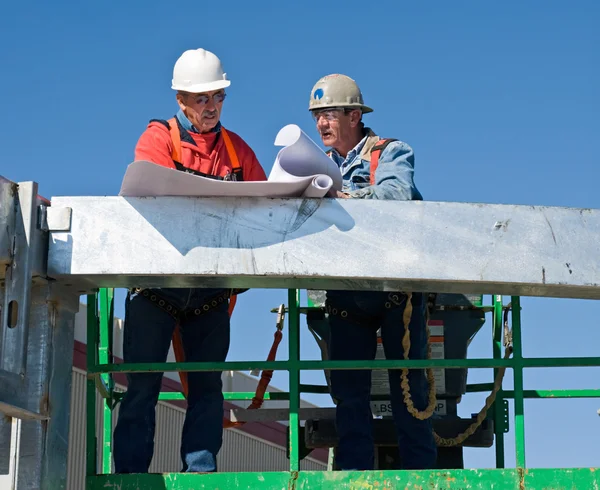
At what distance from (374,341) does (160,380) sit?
123 centimetres

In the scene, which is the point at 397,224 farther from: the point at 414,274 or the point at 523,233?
the point at 523,233

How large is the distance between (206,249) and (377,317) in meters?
1.58

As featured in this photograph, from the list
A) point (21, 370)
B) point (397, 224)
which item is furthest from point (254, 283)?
point (21, 370)

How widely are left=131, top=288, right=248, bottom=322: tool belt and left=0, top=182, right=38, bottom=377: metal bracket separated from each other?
1.16 m

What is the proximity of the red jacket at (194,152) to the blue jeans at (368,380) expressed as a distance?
2.96ft

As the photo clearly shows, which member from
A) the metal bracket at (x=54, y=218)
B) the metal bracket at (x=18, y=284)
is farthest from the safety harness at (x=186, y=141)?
the metal bracket at (x=18, y=284)

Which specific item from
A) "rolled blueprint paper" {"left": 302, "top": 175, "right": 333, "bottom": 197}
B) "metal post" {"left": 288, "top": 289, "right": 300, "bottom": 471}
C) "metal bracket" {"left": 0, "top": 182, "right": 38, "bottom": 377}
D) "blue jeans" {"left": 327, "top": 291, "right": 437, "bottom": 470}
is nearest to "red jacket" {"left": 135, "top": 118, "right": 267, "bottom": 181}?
"metal post" {"left": 288, "top": 289, "right": 300, "bottom": 471}

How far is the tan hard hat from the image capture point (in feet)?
22.9

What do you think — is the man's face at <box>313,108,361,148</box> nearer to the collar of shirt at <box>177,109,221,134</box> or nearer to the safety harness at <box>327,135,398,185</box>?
the safety harness at <box>327,135,398,185</box>

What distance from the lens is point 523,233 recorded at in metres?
5.52

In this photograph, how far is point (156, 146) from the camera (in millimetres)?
6324

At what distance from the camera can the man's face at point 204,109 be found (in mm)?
6508

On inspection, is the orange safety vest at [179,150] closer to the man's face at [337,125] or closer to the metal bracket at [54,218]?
the man's face at [337,125]

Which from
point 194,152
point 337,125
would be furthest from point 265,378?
point 194,152
